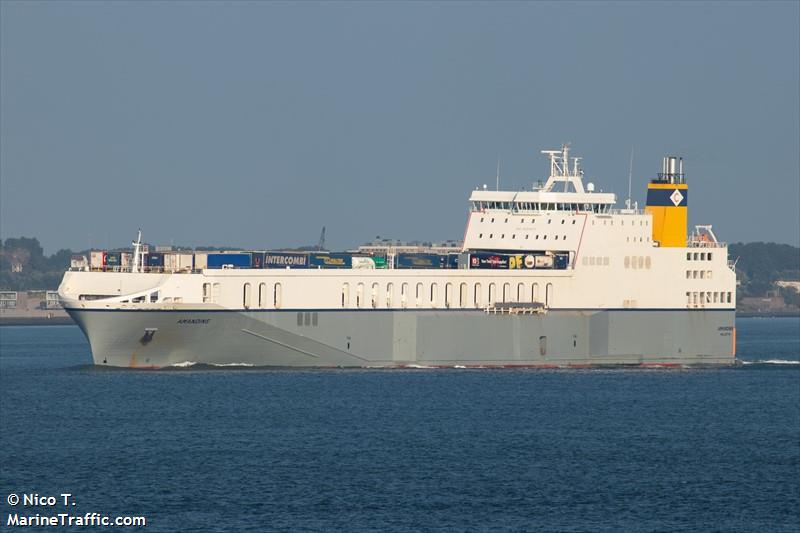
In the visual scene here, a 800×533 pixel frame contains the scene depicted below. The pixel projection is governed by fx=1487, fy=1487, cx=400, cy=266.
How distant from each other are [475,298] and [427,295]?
6.86ft

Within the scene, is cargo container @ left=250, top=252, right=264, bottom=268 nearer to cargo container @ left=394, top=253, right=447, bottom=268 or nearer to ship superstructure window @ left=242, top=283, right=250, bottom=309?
ship superstructure window @ left=242, top=283, right=250, bottom=309

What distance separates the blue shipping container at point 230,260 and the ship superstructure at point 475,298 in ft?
0.26

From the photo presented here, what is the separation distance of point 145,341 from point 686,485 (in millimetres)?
26008

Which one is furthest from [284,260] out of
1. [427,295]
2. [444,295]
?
[444,295]

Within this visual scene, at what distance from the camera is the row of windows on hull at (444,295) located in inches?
2356

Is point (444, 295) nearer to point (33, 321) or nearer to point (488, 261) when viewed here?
point (488, 261)

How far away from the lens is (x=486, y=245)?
6319 cm

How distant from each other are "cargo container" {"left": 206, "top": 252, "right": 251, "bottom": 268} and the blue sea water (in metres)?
4.38

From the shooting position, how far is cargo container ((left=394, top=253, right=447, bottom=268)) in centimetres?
6203

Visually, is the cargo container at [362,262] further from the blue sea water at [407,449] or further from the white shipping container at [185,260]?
the white shipping container at [185,260]

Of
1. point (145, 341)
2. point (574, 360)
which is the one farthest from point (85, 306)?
point (574, 360)

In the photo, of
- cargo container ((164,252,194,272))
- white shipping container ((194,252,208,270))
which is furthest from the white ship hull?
cargo container ((164,252,194,272))

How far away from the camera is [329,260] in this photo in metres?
60.8

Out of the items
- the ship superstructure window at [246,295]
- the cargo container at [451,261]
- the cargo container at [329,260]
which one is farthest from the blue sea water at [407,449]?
the cargo container at [451,261]
